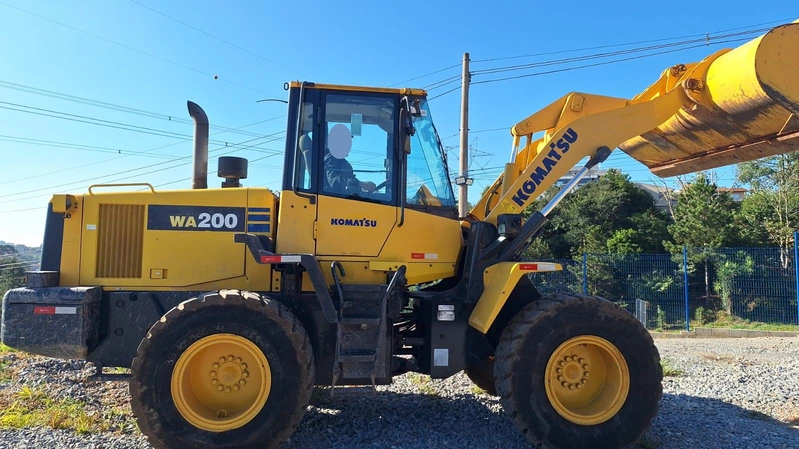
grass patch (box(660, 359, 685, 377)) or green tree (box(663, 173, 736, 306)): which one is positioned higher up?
green tree (box(663, 173, 736, 306))

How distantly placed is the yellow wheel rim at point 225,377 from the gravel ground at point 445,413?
2.18 feet

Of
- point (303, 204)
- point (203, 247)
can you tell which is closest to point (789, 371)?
point (303, 204)

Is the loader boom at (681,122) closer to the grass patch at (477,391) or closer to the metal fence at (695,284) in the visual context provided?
the grass patch at (477,391)

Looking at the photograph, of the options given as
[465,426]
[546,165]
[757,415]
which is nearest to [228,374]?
[465,426]

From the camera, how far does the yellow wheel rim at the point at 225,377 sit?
426cm

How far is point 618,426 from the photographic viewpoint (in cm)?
439

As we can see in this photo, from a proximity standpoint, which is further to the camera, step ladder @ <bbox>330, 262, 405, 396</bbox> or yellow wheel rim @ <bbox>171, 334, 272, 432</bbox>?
→ step ladder @ <bbox>330, 262, 405, 396</bbox>

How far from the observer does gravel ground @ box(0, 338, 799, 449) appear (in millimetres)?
4582

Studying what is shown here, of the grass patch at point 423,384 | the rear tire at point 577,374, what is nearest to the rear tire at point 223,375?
the rear tire at point 577,374

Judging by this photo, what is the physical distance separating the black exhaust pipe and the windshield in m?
2.06

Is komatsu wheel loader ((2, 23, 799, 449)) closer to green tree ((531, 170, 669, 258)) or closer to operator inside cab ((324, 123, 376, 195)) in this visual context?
operator inside cab ((324, 123, 376, 195))

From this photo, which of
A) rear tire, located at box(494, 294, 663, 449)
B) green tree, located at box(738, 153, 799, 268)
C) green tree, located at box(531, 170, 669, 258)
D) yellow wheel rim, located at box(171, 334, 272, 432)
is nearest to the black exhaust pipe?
yellow wheel rim, located at box(171, 334, 272, 432)

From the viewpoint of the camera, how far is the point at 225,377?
4.35 meters

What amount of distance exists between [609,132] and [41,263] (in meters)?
5.39
